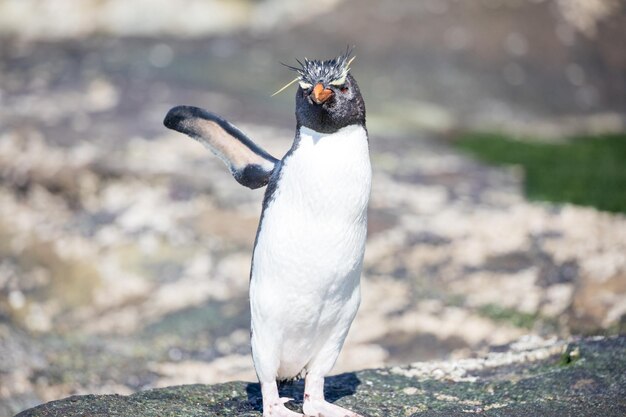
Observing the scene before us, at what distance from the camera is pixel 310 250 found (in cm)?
451

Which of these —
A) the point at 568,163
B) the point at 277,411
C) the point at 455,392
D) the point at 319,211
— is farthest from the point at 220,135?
the point at 568,163

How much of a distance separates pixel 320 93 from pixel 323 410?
1566 mm

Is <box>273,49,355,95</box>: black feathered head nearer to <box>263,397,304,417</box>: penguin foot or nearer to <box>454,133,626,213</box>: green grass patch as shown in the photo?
<box>263,397,304,417</box>: penguin foot

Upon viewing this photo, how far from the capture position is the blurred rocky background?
8.06 metres

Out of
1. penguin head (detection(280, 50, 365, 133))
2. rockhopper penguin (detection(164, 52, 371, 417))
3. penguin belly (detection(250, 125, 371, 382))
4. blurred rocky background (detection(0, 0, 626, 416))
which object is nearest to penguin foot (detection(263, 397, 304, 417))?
rockhopper penguin (detection(164, 52, 371, 417))

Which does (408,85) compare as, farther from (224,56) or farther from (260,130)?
(260,130)

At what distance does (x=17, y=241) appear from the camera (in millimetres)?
9914

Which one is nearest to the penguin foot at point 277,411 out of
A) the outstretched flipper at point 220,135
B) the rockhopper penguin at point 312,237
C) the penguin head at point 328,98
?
the rockhopper penguin at point 312,237

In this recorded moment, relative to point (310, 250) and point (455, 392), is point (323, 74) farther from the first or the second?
point (455, 392)

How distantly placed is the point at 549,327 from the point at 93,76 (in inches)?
359

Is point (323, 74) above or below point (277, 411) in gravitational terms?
above

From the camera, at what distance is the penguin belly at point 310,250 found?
4438mm

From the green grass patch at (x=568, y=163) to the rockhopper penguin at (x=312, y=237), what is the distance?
6536mm

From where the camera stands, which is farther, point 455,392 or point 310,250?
point 455,392
